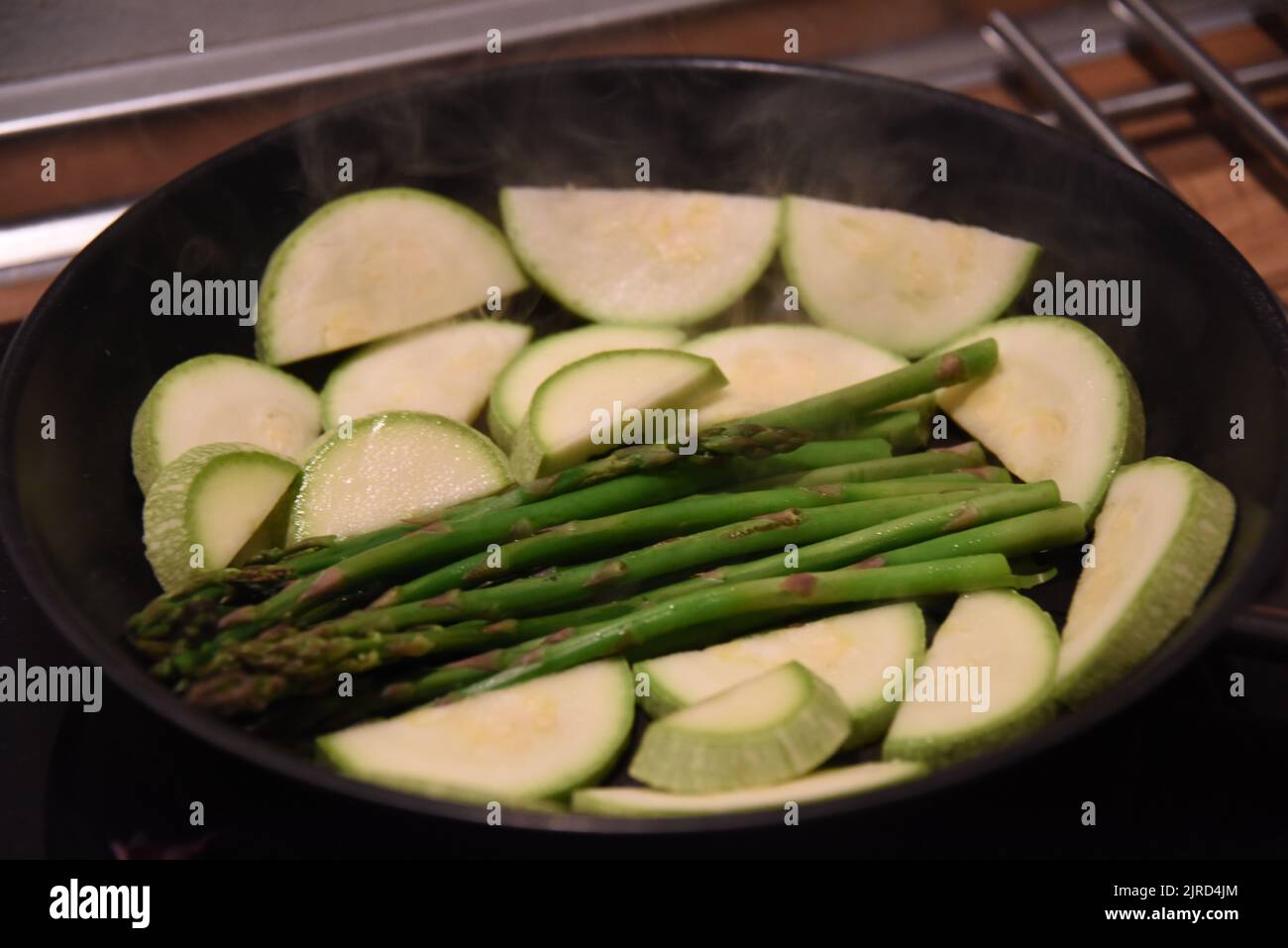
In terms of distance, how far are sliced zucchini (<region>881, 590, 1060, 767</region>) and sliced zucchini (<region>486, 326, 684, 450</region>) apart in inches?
36.1

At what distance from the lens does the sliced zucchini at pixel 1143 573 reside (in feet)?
6.08

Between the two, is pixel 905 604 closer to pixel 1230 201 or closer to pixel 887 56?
pixel 1230 201

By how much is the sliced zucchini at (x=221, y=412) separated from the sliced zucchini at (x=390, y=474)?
17cm

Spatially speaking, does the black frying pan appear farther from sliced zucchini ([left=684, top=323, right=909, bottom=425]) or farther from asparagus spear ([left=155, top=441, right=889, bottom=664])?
sliced zucchini ([left=684, top=323, right=909, bottom=425])

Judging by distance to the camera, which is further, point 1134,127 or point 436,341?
point 1134,127

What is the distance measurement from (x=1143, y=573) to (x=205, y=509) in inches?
62.6

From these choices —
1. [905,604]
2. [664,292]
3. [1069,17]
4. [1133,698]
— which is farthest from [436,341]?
[1069,17]

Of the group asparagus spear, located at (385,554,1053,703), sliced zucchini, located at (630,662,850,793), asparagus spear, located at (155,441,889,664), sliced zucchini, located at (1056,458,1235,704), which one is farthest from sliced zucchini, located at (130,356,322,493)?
sliced zucchini, located at (1056,458,1235,704)

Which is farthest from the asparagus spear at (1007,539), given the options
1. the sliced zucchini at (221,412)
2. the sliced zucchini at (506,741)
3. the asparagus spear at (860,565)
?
the sliced zucchini at (221,412)

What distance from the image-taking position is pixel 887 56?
3.51 metres

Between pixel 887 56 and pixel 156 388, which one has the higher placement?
pixel 887 56

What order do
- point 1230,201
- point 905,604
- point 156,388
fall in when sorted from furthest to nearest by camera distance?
point 1230,201 < point 156,388 < point 905,604

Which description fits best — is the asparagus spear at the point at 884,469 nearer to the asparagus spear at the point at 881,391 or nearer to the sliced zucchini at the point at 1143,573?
the asparagus spear at the point at 881,391
